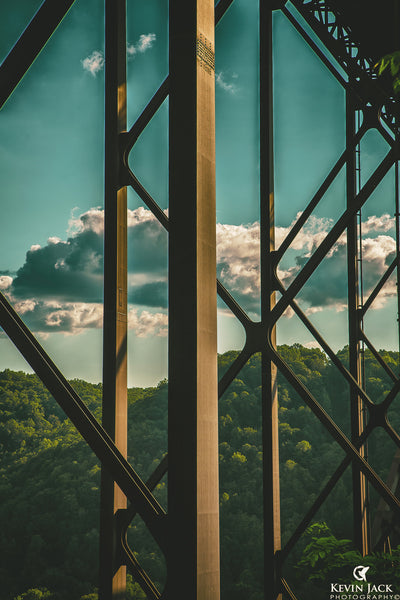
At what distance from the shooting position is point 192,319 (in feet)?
8.52

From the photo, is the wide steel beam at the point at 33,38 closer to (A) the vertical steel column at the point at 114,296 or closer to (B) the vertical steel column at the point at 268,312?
(A) the vertical steel column at the point at 114,296

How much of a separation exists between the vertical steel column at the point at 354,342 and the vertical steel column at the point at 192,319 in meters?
6.87

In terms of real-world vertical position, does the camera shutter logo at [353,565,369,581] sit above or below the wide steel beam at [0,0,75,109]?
below

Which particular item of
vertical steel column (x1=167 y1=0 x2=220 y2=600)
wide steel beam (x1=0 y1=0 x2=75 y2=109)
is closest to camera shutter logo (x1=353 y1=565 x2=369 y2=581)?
vertical steel column (x1=167 y1=0 x2=220 y2=600)

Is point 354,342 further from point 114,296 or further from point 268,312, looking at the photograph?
point 114,296

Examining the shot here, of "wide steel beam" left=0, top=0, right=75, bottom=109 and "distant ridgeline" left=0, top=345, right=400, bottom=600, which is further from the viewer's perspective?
"distant ridgeline" left=0, top=345, right=400, bottom=600

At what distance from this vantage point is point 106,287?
510 cm

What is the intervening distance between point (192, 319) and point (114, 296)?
8.23 feet

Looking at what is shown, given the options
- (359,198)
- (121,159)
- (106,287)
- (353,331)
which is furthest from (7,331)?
(353,331)

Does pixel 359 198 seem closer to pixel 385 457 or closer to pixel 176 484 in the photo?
pixel 176 484

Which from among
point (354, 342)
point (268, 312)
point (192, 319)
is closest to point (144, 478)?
point (354, 342)

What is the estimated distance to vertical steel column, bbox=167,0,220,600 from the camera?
253 cm

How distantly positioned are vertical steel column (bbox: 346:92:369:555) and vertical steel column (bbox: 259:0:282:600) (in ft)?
6.08

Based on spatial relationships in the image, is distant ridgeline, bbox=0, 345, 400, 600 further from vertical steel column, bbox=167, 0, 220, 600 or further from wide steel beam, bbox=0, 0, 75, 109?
wide steel beam, bbox=0, 0, 75, 109
